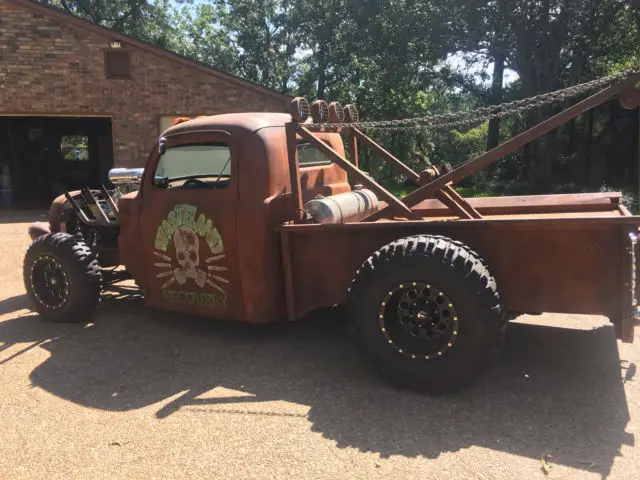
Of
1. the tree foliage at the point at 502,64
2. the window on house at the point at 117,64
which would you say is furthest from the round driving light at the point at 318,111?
the window on house at the point at 117,64

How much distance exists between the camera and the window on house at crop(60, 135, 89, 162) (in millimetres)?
21828

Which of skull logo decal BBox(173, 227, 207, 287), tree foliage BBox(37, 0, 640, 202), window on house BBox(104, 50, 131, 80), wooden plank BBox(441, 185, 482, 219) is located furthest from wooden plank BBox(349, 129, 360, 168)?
window on house BBox(104, 50, 131, 80)

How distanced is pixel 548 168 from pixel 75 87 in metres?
14.9

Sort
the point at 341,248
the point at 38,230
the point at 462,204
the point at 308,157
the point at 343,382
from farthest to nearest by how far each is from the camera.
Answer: the point at 38,230 → the point at 308,157 → the point at 462,204 → the point at 341,248 → the point at 343,382

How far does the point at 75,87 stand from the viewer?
49.3ft

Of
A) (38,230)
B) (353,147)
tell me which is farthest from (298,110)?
(38,230)

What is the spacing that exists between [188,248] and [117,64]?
484 inches

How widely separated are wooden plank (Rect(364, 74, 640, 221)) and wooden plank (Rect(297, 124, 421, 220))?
0.51 feet

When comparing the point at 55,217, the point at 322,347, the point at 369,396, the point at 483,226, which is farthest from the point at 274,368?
the point at 55,217

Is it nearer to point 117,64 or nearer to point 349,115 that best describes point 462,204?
point 349,115

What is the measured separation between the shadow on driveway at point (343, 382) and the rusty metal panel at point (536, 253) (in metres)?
0.62

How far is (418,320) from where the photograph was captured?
3.75 m

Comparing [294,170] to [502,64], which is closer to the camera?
[294,170]

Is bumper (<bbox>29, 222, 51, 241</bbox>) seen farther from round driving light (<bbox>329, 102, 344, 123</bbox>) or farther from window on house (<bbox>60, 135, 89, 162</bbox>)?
window on house (<bbox>60, 135, 89, 162</bbox>)
